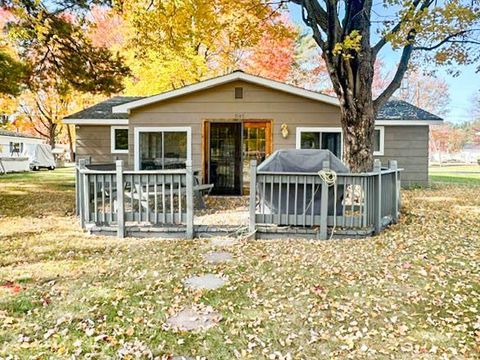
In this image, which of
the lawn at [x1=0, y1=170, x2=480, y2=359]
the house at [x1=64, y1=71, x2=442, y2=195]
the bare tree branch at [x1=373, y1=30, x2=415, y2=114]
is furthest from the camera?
the house at [x1=64, y1=71, x2=442, y2=195]

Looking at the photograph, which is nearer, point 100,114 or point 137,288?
point 137,288

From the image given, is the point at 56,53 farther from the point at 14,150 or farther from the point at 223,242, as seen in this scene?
the point at 14,150

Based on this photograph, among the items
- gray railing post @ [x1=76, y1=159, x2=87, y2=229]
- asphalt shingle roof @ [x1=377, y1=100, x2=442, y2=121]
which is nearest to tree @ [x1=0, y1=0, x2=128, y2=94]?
gray railing post @ [x1=76, y1=159, x2=87, y2=229]

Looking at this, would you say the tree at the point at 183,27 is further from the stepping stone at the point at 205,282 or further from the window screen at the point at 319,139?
the stepping stone at the point at 205,282

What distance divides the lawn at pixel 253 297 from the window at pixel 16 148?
2127 centimetres

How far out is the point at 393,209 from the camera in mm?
A: 6922

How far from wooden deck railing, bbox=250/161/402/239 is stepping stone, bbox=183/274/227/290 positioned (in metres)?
1.69

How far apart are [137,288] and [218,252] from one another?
146 centimetres

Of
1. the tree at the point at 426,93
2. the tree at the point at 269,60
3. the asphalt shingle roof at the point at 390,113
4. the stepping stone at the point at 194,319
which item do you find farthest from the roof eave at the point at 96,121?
the tree at the point at 426,93

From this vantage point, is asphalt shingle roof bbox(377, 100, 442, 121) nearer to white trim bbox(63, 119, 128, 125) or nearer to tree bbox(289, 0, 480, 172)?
tree bbox(289, 0, 480, 172)

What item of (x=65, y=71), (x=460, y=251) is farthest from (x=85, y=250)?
(x=65, y=71)

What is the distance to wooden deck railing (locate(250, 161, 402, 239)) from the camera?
18.7ft

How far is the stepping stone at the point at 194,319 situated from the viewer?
3111 mm

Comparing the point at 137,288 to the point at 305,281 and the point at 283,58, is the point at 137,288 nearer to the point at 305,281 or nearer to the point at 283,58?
the point at 305,281
